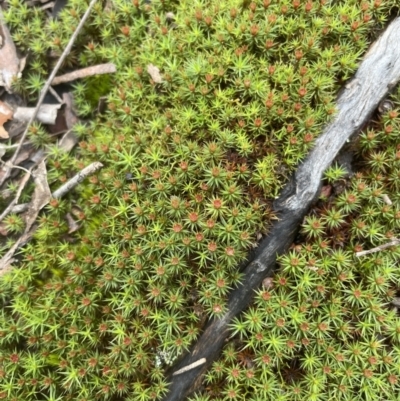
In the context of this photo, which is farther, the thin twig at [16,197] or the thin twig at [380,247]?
the thin twig at [16,197]

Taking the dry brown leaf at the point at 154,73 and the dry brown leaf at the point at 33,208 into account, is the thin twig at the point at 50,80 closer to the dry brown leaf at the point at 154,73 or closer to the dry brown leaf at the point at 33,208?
the dry brown leaf at the point at 33,208

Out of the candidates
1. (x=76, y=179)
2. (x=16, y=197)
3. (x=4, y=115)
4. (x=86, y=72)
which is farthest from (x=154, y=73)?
(x=16, y=197)

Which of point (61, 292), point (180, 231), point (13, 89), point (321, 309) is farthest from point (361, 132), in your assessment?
point (13, 89)

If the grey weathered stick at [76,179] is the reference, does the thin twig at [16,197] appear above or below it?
below

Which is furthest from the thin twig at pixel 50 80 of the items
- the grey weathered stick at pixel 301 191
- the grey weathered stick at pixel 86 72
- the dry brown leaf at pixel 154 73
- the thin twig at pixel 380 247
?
the thin twig at pixel 380 247

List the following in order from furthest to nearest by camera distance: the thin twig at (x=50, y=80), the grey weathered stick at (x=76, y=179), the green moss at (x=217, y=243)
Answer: the thin twig at (x=50, y=80) → the grey weathered stick at (x=76, y=179) → the green moss at (x=217, y=243)

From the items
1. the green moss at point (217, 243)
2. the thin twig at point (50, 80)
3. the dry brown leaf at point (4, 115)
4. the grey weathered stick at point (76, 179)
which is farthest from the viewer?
the dry brown leaf at point (4, 115)

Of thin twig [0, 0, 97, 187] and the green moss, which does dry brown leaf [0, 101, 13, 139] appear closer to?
thin twig [0, 0, 97, 187]

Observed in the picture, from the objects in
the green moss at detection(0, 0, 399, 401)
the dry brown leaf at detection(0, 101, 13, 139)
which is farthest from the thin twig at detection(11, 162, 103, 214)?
the dry brown leaf at detection(0, 101, 13, 139)
